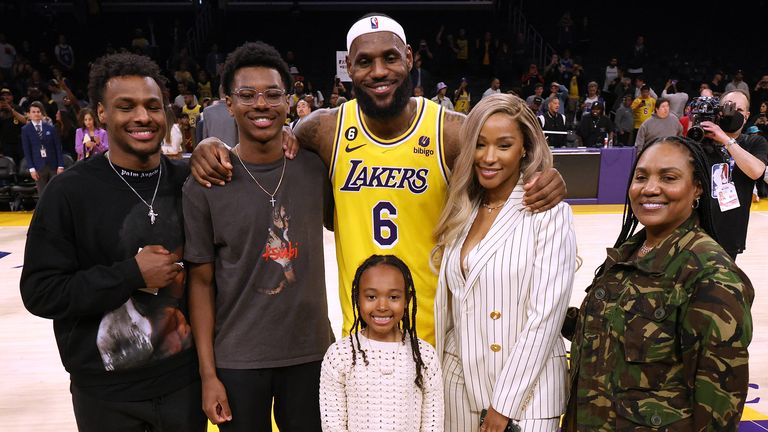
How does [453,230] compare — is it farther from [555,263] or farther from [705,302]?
[705,302]

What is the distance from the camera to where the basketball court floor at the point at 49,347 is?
11.5 ft

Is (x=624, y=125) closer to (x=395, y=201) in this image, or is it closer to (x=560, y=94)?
(x=560, y=94)

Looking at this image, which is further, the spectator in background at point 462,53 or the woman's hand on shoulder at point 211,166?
the spectator in background at point 462,53

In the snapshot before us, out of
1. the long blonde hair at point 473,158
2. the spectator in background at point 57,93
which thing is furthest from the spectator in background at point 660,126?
the spectator in background at point 57,93

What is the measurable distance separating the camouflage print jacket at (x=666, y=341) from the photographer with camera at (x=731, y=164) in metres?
2.10

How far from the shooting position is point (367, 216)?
7.52 feet

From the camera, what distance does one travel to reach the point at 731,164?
3803mm

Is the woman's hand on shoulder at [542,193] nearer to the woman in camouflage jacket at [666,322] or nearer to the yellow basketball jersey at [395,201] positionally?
the woman in camouflage jacket at [666,322]

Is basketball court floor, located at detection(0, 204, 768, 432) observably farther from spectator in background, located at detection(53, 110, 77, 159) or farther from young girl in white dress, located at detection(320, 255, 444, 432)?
spectator in background, located at detection(53, 110, 77, 159)

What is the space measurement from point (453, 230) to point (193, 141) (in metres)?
9.63

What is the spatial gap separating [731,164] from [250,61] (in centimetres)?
305

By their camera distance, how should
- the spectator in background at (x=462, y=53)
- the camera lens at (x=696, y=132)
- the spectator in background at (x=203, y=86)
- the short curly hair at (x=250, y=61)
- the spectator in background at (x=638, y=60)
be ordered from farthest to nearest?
the spectator in background at (x=462, y=53) < the spectator in background at (x=638, y=60) < the spectator in background at (x=203, y=86) < the camera lens at (x=696, y=132) < the short curly hair at (x=250, y=61)

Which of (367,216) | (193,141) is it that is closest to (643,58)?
(193,141)

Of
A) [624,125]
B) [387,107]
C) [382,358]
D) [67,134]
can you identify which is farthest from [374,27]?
[624,125]
